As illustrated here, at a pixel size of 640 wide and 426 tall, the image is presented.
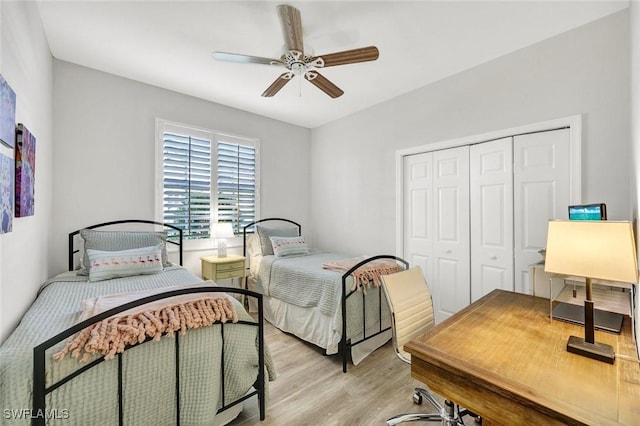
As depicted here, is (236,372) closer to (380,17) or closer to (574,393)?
(574,393)

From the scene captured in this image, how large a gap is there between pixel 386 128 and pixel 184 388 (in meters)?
3.38

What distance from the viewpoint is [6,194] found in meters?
1.37

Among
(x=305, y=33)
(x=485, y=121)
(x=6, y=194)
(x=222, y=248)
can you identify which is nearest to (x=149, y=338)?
(x=6, y=194)

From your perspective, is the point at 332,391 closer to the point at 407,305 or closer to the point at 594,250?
the point at 407,305

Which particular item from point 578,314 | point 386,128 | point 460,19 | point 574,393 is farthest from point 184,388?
point 386,128

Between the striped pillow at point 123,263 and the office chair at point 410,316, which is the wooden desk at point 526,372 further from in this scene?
the striped pillow at point 123,263

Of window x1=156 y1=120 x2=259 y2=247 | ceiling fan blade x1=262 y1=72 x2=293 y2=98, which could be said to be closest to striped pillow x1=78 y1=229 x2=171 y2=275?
window x1=156 y1=120 x2=259 y2=247

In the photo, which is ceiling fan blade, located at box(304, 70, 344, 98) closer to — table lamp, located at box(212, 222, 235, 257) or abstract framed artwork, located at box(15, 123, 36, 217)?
abstract framed artwork, located at box(15, 123, 36, 217)

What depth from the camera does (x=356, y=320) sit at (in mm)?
2506

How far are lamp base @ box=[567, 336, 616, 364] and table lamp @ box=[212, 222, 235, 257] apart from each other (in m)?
3.21

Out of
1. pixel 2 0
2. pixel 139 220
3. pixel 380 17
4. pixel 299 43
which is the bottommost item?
pixel 139 220

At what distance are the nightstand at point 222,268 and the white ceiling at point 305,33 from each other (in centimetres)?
202

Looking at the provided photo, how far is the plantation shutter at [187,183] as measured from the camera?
337 centimetres

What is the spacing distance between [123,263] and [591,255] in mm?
3078
